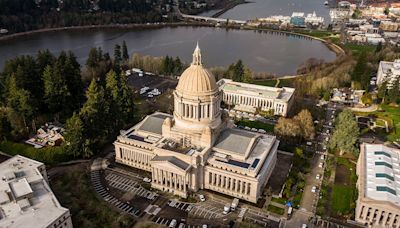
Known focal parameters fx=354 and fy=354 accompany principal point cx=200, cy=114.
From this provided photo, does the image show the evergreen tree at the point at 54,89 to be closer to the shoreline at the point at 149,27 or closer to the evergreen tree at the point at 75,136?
the evergreen tree at the point at 75,136

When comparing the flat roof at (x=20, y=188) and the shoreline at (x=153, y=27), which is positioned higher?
the shoreline at (x=153, y=27)

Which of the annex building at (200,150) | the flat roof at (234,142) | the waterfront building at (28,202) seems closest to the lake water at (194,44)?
the flat roof at (234,142)

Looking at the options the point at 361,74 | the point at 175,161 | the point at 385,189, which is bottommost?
the point at 385,189

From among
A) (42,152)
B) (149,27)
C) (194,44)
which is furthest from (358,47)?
(42,152)

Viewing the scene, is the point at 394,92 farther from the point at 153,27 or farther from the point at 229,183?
the point at 153,27

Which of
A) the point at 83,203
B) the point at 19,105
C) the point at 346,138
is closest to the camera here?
the point at 83,203

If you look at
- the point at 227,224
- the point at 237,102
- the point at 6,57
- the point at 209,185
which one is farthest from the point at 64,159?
the point at 6,57
